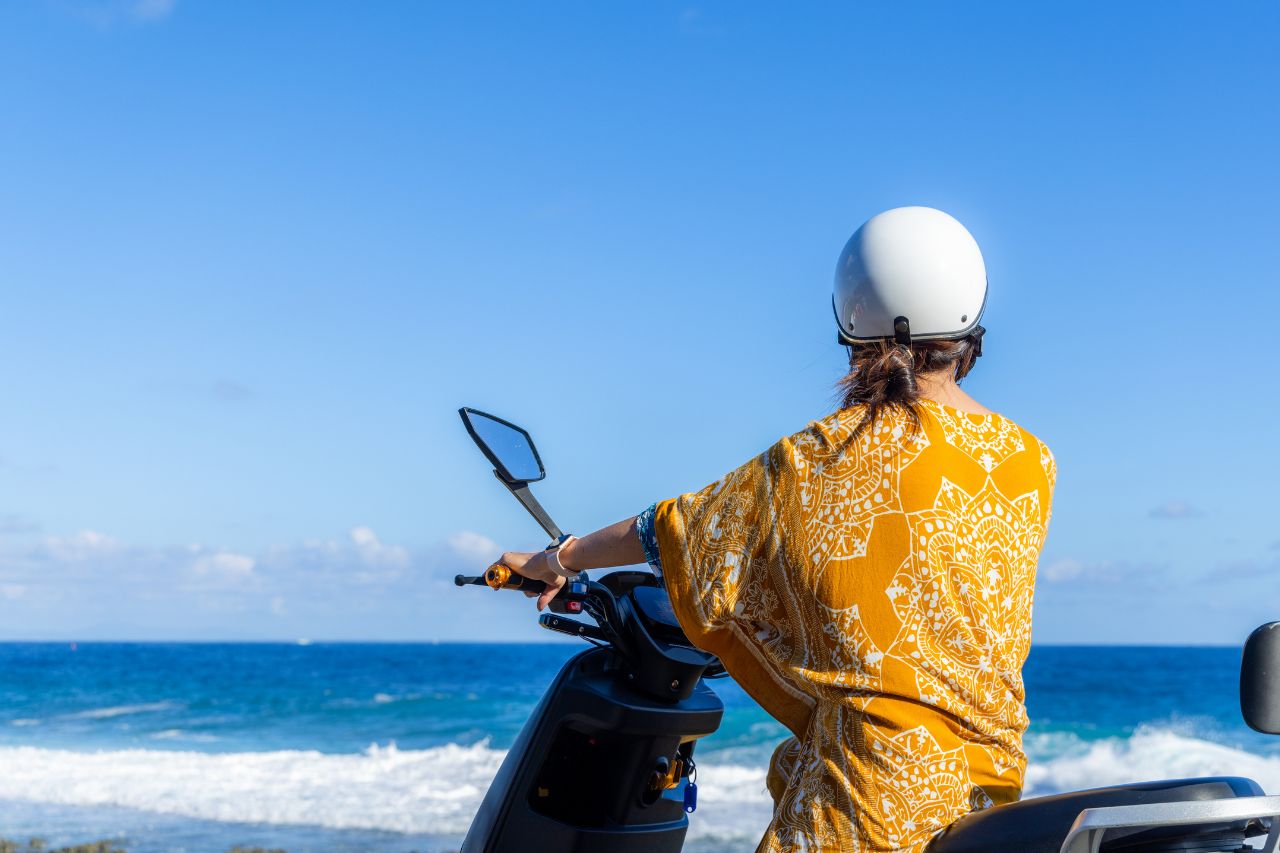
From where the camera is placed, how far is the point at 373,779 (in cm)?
1343

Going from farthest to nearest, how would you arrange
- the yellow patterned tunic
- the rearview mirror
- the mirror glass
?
the mirror glass, the yellow patterned tunic, the rearview mirror

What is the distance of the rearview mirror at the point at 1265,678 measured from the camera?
4.61ft

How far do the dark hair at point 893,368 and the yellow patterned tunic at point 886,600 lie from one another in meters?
0.04

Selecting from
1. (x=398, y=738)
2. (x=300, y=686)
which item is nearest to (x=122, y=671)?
(x=300, y=686)

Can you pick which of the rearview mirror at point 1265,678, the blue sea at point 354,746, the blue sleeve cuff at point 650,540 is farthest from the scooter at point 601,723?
the blue sea at point 354,746

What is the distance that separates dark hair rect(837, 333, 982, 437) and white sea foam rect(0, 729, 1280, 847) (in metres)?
7.01

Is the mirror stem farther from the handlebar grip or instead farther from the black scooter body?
the black scooter body

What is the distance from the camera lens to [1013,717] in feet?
5.49

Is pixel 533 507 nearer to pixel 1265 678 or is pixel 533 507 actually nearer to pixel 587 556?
pixel 587 556

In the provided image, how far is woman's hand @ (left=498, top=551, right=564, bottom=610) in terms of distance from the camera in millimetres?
2131

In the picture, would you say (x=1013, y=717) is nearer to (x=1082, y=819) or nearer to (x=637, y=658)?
(x=1082, y=819)

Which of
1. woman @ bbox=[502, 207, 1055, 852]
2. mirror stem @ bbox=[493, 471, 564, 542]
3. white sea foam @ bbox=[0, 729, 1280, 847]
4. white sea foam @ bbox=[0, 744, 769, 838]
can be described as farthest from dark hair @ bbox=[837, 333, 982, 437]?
white sea foam @ bbox=[0, 744, 769, 838]

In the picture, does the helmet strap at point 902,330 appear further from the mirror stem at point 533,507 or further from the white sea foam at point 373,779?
the white sea foam at point 373,779

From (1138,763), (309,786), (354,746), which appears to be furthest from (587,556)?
(1138,763)
